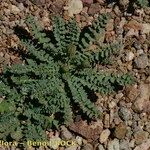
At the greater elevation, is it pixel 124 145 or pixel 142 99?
pixel 142 99

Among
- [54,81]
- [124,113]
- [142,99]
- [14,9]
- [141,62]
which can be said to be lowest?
[124,113]

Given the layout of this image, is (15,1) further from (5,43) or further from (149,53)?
(149,53)

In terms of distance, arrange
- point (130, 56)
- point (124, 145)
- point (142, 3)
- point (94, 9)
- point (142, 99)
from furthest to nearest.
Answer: point (94, 9), point (142, 3), point (130, 56), point (142, 99), point (124, 145)

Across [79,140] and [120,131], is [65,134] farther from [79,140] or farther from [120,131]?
[120,131]

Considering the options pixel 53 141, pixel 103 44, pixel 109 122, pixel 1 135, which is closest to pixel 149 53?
pixel 103 44

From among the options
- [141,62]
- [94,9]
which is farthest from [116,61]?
[94,9]

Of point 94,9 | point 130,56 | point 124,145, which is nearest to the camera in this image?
point 124,145

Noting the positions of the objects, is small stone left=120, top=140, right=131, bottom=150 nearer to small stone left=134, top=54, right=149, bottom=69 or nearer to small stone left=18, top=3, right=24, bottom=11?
small stone left=134, top=54, right=149, bottom=69

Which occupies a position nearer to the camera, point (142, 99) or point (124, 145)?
point (124, 145)
